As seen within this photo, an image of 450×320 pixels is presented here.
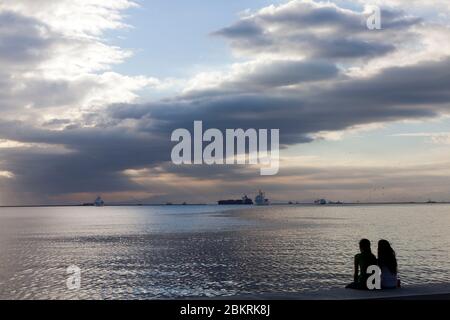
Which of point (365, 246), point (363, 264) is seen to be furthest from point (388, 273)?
point (365, 246)

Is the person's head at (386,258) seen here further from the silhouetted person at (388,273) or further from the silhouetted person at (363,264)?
the silhouetted person at (363,264)

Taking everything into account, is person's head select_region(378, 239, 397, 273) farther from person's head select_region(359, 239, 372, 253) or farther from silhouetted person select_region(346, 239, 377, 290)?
person's head select_region(359, 239, 372, 253)

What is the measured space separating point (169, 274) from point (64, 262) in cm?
2164

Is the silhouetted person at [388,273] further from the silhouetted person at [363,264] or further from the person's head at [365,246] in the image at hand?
the person's head at [365,246]

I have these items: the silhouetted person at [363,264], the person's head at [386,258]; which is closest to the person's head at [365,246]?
the silhouetted person at [363,264]

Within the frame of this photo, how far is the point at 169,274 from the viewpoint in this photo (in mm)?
48250

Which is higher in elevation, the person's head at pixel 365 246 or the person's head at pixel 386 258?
the person's head at pixel 365 246

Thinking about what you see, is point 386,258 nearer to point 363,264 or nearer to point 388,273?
point 388,273

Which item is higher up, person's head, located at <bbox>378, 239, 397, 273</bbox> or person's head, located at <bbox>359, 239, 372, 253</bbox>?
person's head, located at <bbox>359, 239, 372, 253</bbox>

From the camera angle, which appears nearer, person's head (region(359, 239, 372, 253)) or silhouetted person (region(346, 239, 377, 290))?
silhouetted person (region(346, 239, 377, 290))

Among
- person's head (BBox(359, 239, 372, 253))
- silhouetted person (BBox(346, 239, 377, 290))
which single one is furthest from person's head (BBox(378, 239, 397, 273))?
person's head (BBox(359, 239, 372, 253))

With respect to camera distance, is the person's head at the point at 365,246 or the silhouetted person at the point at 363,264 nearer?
the silhouetted person at the point at 363,264

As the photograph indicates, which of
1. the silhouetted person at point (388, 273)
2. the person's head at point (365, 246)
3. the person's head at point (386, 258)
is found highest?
the person's head at point (365, 246)
